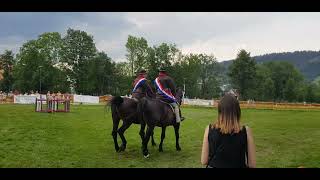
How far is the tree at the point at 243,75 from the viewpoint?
9430 millimetres

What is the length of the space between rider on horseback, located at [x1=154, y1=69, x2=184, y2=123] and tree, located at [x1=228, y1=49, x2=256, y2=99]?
51.0 inches

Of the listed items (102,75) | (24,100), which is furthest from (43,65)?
(24,100)

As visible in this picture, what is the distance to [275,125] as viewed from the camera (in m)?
13.2

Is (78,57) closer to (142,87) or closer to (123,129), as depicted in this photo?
(142,87)

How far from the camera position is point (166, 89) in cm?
913

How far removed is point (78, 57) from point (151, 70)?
1875 millimetres

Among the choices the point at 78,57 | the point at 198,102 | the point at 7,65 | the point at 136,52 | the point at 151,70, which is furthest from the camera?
the point at 7,65

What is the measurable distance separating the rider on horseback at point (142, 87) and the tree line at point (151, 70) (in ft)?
1.11

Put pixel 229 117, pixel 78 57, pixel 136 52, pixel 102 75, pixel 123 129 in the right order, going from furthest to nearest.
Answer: pixel 78 57 < pixel 102 75 < pixel 136 52 < pixel 123 129 < pixel 229 117

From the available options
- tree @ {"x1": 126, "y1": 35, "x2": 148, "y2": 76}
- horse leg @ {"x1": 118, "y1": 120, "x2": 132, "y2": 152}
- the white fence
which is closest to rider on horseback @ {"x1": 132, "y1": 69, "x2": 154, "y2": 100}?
tree @ {"x1": 126, "y1": 35, "x2": 148, "y2": 76}

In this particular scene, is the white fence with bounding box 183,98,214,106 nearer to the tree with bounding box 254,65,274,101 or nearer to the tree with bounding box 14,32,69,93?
the tree with bounding box 254,65,274,101

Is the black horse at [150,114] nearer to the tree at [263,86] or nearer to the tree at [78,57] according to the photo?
the tree at [78,57]

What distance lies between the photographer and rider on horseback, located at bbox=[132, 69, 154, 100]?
8.99 meters
